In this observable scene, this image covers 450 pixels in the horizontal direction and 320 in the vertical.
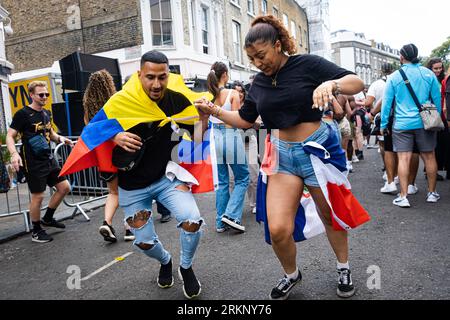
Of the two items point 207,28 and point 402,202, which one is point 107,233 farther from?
point 207,28

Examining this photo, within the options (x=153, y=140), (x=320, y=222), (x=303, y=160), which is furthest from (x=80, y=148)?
(x=320, y=222)

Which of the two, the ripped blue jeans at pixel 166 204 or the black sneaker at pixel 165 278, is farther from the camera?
the black sneaker at pixel 165 278

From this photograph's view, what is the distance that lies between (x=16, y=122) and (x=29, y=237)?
1.60 meters

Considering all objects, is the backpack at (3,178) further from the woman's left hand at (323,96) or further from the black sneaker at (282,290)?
the woman's left hand at (323,96)

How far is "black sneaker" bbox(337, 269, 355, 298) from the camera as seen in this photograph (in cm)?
286

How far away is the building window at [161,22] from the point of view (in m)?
16.6

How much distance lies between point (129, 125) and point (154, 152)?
11.3 inches

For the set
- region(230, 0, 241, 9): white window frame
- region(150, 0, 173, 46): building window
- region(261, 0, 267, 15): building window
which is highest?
region(261, 0, 267, 15): building window

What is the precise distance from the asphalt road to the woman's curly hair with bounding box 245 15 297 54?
72.2 inches

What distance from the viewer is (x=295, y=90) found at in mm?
2629

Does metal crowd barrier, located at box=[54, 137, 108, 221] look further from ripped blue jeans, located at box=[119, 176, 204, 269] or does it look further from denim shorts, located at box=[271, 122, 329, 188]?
denim shorts, located at box=[271, 122, 329, 188]

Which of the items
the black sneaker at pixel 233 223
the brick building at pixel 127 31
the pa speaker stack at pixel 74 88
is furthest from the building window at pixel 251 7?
the black sneaker at pixel 233 223

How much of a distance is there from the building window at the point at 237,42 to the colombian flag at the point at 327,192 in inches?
794

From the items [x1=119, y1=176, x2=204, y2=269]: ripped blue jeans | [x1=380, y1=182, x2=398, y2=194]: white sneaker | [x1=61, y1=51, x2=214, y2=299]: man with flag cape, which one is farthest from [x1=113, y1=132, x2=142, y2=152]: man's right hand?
[x1=380, y1=182, x2=398, y2=194]: white sneaker
